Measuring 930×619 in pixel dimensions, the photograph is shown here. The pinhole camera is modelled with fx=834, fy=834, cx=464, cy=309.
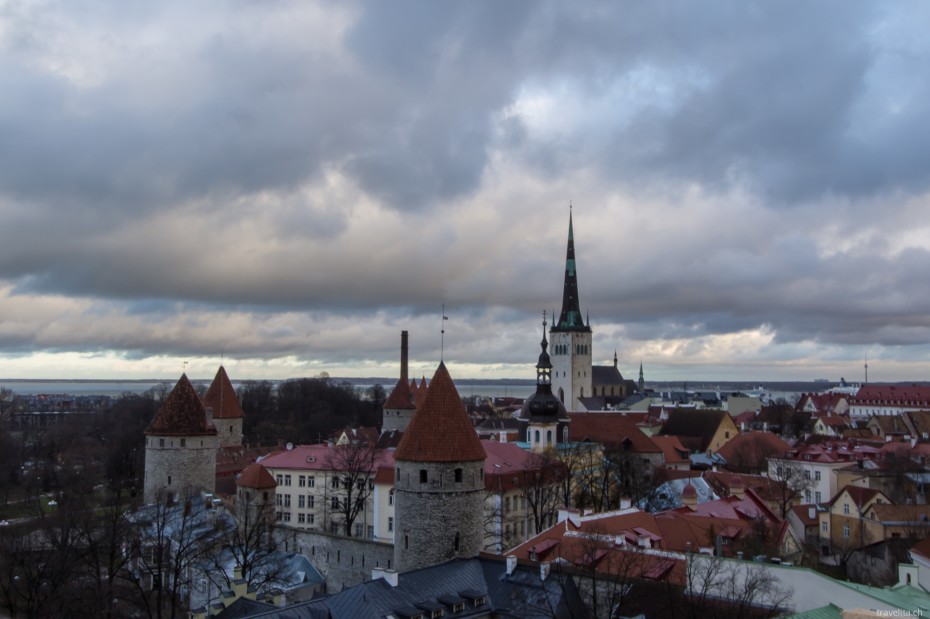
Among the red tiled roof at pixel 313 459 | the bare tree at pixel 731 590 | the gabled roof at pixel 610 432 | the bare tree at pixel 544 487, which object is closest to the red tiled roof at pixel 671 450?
the gabled roof at pixel 610 432

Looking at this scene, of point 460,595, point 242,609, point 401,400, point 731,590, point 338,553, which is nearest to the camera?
point 731,590

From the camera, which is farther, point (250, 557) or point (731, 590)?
point (250, 557)

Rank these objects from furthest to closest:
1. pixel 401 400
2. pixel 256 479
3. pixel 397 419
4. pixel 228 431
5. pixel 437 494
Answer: pixel 401 400, pixel 397 419, pixel 228 431, pixel 256 479, pixel 437 494

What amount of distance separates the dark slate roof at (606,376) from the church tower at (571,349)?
1826 cm

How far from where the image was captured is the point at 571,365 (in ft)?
311

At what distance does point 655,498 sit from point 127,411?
7552 cm

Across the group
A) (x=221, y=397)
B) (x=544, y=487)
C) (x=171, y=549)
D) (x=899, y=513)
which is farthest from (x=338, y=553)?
(x=221, y=397)

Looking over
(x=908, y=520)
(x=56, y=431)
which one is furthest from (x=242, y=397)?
(x=908, y=520)

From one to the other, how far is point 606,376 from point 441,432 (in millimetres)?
92872

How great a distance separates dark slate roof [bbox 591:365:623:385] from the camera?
114938mm

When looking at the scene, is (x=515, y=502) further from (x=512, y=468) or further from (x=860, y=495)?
(x=860, y=495)

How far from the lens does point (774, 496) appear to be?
40594 mm

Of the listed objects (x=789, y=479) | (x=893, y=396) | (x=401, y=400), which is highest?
(x=401, y=400)

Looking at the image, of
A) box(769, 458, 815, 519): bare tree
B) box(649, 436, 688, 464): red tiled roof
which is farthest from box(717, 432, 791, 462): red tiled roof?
box(769, 458, 815, 519): bare tree
